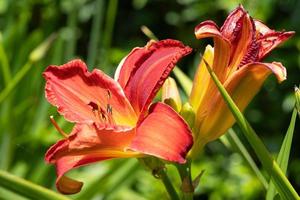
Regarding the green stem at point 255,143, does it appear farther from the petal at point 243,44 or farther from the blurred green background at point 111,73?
the blurred green background at point 111,73

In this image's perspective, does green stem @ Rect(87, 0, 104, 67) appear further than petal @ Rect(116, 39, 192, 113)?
Yes

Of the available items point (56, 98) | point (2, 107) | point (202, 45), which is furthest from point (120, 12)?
point (56, 98)

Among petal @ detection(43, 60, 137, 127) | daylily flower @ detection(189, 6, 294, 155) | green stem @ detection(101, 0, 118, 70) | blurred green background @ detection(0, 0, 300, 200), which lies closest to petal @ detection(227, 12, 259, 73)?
daylily flower @ detection(189, 6, 294, 155)

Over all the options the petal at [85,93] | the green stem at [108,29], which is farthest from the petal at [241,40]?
the green stem at [108,29]

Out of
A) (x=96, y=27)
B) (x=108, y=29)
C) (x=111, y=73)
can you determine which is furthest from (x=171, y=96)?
(x=111, y=73)

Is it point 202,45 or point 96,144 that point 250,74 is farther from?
point 202,45

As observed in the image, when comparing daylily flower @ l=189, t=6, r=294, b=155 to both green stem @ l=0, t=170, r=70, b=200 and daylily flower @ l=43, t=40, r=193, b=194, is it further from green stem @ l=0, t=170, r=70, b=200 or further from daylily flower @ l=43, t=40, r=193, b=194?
green stem @ l=0, t=170, r=70, b=200
